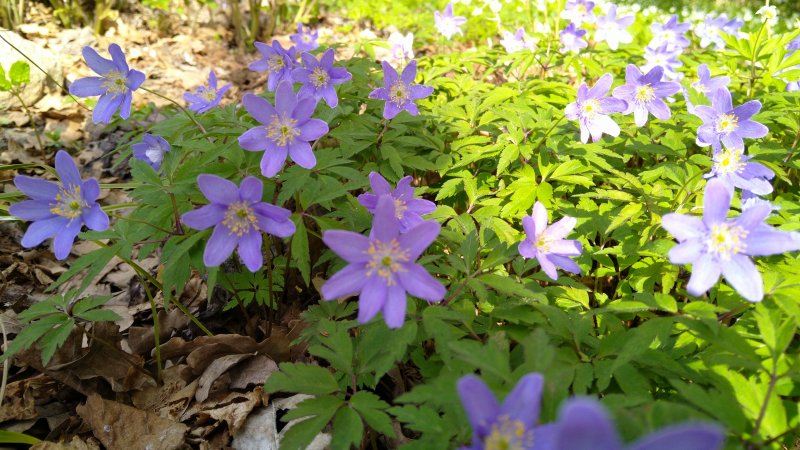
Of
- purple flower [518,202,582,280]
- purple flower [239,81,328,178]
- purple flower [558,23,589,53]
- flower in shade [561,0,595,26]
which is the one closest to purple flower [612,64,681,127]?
purple flower [518,202,582,280]

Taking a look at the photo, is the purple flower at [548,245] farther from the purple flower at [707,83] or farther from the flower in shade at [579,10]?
the flower in shade at [579,10]

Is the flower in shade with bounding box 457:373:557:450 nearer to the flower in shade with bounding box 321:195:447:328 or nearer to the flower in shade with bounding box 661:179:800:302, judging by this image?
the flower in shade with bounding box 321:195:447:328

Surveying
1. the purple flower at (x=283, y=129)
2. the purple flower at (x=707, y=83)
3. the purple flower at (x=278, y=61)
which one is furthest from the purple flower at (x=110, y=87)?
the purple flower at (x=707, y=83)

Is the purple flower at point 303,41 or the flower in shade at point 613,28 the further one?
the flower in shade at point 613,28

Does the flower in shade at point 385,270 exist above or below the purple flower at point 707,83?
below

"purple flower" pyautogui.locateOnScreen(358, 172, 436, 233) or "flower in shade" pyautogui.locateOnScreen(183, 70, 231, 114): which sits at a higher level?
"purple flower" pyautogui.locateOnScreen(358, 172, 436, 233)

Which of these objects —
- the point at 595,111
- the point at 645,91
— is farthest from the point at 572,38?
the point at 595,111

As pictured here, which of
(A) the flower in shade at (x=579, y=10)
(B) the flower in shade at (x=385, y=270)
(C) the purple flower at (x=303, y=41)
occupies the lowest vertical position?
→ (C) the purple flower at (x=303, y=41)
